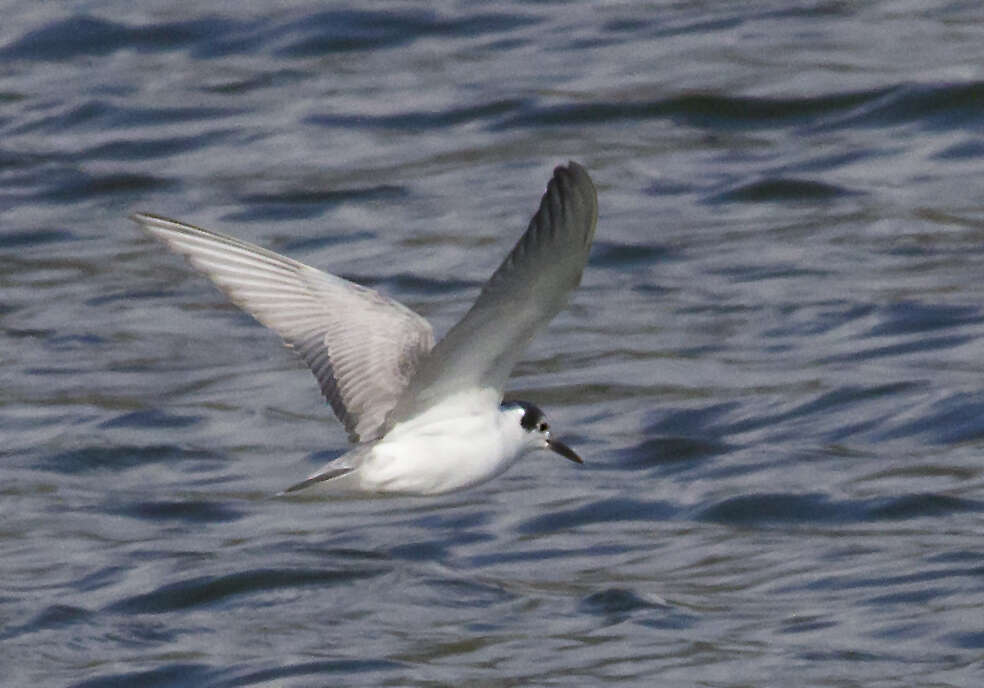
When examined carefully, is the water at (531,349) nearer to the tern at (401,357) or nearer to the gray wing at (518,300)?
the tern at (401,357)

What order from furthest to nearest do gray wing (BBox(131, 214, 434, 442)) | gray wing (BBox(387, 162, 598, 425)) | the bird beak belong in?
1. the bird beak
2. gray wing (BBox(131, 214, 434, 442))
3. gray wing (BBox(387, 162, 598, 425))

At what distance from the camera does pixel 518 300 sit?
21.9 ft

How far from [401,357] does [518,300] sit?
1150 millimetres

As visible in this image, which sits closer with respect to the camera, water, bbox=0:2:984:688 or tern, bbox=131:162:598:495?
tern, bbox=131:162:598:495

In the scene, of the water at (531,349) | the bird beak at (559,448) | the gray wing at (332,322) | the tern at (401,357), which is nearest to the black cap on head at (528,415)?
the tern at (401,357)

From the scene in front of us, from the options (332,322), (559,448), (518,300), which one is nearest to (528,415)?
(559,448)

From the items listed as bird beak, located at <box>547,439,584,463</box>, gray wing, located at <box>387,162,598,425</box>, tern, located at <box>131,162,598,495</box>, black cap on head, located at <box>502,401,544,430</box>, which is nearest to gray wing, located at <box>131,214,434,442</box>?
tern, located at <box>131,162,598,495</box>

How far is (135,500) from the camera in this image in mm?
10797

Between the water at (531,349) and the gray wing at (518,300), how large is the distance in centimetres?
159

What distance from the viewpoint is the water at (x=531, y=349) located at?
29.9 ft

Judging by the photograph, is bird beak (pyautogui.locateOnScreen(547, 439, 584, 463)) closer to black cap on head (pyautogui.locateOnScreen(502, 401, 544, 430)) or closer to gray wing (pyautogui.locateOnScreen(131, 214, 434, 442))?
black cap on head (pyautogui.locateOnScreen(502, 401, 544, 430))

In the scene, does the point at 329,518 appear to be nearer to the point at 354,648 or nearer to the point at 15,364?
the point at 354,648

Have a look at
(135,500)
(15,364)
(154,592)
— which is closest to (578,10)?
(15,364)

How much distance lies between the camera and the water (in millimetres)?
9125
